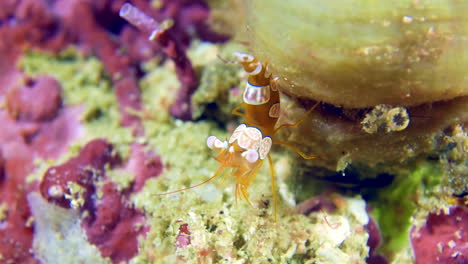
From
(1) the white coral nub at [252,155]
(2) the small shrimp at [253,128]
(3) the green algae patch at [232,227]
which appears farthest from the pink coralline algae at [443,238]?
(1) the white coral nub at [252,155]

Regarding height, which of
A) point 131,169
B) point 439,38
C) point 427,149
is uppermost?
point 439,38

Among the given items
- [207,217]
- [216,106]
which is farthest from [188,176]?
[216,106]

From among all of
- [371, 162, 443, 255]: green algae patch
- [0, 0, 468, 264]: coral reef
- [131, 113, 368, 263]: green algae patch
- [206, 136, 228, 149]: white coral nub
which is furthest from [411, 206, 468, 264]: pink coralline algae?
[206, 136, 228, 149]: white coral nub

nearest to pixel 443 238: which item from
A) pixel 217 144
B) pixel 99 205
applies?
pixel 217 144

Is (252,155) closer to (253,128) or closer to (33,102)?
(253,128)

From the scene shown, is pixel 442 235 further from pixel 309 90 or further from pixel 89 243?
pixel 89 243

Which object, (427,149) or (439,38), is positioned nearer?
(439,38)
